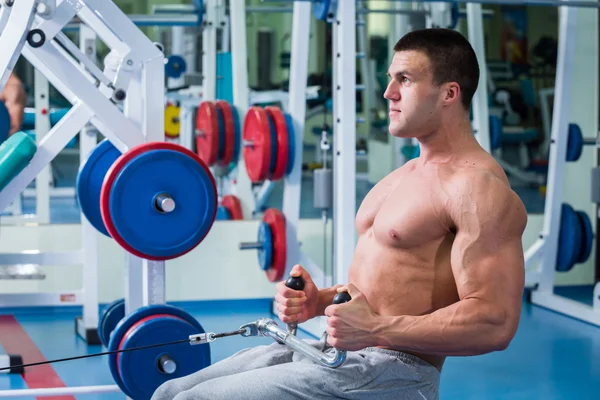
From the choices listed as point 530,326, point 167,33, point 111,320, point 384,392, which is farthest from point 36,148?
point 167,33

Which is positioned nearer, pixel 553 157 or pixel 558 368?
pixel 558 368

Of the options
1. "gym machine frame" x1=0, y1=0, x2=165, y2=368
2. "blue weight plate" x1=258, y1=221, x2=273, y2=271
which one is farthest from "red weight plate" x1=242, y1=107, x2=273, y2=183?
"gym machine frame" x1=0, y1=0, x2=165, y2=368

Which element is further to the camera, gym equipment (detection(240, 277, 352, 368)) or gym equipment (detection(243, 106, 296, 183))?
gym equipment (detection(243, 106, 296, 183))

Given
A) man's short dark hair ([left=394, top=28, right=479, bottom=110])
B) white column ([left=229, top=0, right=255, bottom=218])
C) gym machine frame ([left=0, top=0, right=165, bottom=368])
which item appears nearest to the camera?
man's short dark hair ([left=394, top=28, right=479, bottom=110])

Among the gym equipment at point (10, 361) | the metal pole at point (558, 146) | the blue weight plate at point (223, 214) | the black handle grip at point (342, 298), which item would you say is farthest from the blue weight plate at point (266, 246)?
the black handle grip at point (342, 298)

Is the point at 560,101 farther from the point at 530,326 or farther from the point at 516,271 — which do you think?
the point at 516,271

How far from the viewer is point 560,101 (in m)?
4.30

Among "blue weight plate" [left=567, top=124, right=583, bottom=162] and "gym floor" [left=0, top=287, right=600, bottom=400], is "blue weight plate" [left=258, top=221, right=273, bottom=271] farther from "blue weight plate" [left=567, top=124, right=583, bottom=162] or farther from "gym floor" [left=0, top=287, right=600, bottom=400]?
"blue weight plate" [left=567, top=124, right=583, bottom=162]

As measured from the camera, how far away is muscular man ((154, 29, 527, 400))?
146 centimetres

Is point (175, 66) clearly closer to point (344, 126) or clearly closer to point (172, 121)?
point (172, 121)

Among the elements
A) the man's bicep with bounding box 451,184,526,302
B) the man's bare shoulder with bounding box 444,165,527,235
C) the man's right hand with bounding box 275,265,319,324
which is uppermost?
the man's bare shoulder with bounding box 444,165,527,235

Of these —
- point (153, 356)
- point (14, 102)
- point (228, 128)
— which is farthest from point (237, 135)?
point (153, 356)

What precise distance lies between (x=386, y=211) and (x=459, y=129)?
218 millimetres

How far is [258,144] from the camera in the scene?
3.92m
